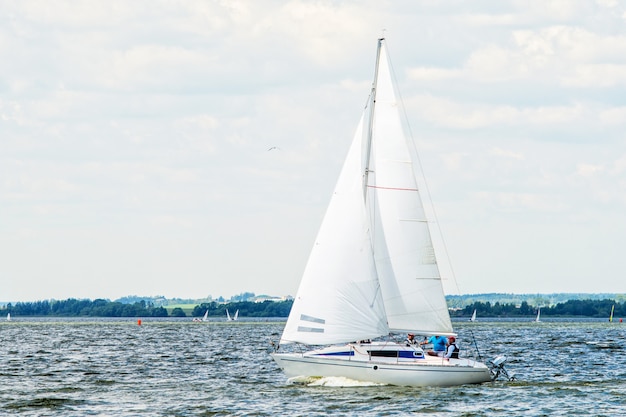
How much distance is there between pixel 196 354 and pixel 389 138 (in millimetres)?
47070

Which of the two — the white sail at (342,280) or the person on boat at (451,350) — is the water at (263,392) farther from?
the white sail at (342,280)

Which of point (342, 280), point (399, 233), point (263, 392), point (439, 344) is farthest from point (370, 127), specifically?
point (263, 392)

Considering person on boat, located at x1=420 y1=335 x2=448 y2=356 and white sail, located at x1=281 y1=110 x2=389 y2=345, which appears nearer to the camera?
white sail, located at x1=281 y1=110 x2=389 y2=345

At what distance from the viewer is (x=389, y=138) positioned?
179ft

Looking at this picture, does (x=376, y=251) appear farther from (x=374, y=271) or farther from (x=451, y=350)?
(x=451, y=350)

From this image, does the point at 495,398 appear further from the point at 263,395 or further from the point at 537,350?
the point at 537,350

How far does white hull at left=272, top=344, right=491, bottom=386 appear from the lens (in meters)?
53.1

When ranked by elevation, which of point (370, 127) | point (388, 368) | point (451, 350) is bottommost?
point (388, 368)

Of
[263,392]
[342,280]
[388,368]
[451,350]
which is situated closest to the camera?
[388,368]

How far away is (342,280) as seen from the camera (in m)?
54.5

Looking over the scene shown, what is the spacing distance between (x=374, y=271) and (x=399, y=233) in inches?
85.0

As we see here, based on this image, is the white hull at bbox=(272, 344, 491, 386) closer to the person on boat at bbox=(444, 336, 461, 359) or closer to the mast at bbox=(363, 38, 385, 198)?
the person on boat at bbox=(444, 336, 461, 359)

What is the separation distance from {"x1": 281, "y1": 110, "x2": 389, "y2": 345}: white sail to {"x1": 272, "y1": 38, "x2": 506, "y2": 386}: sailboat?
5cm

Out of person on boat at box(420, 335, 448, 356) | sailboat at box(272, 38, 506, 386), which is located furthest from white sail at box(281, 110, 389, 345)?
person on boat at box(420, 335, 448, 356)
